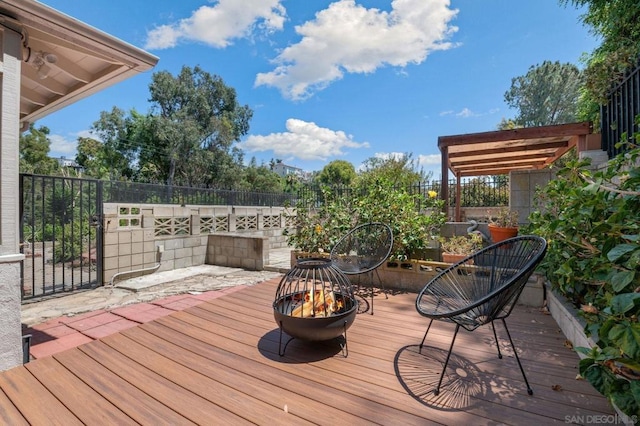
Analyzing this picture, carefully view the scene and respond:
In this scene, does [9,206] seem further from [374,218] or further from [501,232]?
[501,232]

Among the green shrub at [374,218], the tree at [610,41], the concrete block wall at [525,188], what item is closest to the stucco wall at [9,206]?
the green shrub at [374,218]

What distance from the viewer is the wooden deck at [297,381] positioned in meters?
1.42

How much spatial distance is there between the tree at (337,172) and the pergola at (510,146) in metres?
23.3

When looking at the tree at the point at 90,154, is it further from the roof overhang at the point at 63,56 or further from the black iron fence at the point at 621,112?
the black iron fence at the point at 621,112

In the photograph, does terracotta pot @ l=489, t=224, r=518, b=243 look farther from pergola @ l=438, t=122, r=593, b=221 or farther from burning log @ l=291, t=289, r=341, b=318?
burning log @ l=291, t=289, r=341, b=318

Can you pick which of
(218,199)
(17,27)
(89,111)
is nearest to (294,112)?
(89,111)

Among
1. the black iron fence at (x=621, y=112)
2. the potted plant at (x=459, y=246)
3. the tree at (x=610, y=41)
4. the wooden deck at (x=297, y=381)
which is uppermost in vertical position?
the tree at (x=610, y=41)

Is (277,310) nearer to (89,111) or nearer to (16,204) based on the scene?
(16,204)

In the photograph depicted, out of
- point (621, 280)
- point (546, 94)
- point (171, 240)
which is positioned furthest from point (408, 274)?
point (546, 94)

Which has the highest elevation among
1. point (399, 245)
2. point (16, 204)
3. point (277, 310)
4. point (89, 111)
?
point (89, 111)

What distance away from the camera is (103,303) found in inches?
134

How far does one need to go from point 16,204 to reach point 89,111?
19575mm

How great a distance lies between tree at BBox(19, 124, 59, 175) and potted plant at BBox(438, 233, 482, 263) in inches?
748

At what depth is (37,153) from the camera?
15078 millimetres
